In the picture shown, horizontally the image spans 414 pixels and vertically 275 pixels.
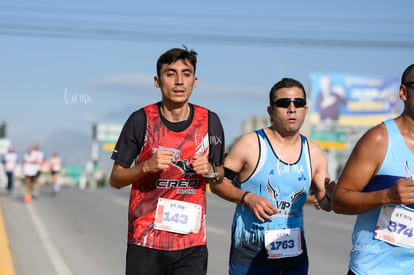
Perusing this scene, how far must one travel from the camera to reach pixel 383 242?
379cm

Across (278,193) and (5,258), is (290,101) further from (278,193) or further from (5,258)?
(5,258)

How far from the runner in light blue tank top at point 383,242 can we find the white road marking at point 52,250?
5.84m

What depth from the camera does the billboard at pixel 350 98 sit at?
50.2 meters

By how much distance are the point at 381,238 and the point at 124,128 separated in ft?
5.88

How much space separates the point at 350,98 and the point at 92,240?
4009 cm

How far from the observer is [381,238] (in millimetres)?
3787

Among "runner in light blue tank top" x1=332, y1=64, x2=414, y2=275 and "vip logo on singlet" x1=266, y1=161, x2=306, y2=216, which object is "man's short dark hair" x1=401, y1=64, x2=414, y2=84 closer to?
"runner in light blue tank top" x1=332, y1=64, x2=414, y2=275

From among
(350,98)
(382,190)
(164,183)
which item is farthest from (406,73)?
(350,98)

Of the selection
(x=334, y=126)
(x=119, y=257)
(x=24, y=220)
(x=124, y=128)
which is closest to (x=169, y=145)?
(x=124, y=128)

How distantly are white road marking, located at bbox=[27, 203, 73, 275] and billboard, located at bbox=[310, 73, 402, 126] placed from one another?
3602 cm

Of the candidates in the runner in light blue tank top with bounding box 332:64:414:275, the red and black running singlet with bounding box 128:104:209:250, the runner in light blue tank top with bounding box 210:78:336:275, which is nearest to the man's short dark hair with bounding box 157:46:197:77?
the red and black running singlet with bounding box 128:104:209:250

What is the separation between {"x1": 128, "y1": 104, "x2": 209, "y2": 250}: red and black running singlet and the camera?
4641 mm

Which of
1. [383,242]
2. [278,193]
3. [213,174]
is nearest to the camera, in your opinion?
[383,242]

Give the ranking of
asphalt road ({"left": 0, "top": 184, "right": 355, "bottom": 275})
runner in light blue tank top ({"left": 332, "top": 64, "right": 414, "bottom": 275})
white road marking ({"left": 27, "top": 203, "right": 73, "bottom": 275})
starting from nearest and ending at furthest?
1. runner in light blue tank top ({"left": 332, "top": 64, "right": 414, "bottom": 275})
2. white road marking ({"left": 27, "top": 203, "right": 73, "bottom": 275})
3. asphalt road ({"left": 0, "top": 184, "right": 355, "bottom": 275})
